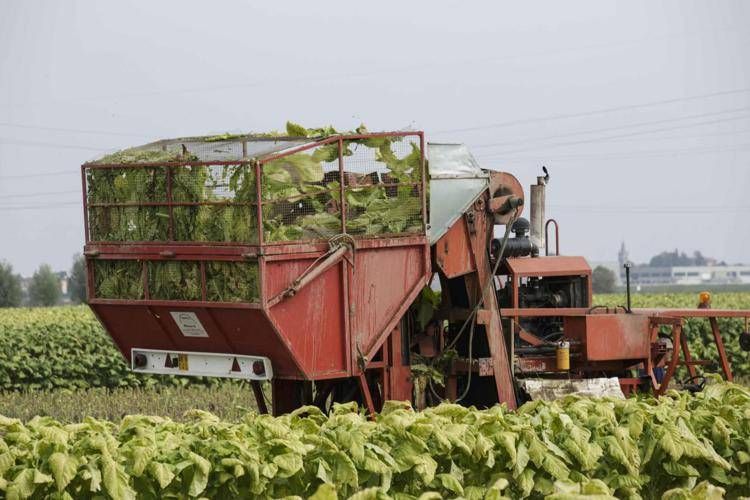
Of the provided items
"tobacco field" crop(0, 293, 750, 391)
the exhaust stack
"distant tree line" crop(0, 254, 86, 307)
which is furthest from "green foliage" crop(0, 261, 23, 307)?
the exhaust stack

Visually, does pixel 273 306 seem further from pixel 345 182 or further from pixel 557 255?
pixel 557 255

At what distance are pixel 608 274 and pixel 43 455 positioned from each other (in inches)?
2569

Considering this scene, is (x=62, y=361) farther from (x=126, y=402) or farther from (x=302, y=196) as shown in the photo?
(x=302, y=196)

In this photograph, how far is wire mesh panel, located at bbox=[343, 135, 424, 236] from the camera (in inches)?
445

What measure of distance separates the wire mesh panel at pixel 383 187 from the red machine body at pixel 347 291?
0.02 metres

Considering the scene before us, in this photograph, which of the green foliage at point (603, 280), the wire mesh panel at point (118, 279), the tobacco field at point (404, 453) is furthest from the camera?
the green foliage at point (603, 280)

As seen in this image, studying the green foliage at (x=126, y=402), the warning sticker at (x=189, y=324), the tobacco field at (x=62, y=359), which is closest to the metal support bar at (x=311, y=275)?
the warning sticker at (x=189, y=324)

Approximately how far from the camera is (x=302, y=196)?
431 inches

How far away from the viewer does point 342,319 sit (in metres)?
11.2

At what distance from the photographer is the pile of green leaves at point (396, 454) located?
25.0 ft

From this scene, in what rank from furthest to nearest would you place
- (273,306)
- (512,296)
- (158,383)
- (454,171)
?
1. (158,383)
2. (512,296)
3. (454,171)
4. (273,306)

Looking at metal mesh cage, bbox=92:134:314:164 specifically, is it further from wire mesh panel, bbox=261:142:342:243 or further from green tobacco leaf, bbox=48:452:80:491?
green tobacco leaf, bbox=48:452:80:491

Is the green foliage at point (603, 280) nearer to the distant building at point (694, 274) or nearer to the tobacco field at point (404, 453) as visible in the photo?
the distant building at point (694, 274)

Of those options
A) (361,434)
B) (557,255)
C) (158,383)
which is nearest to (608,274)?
(158,383)
